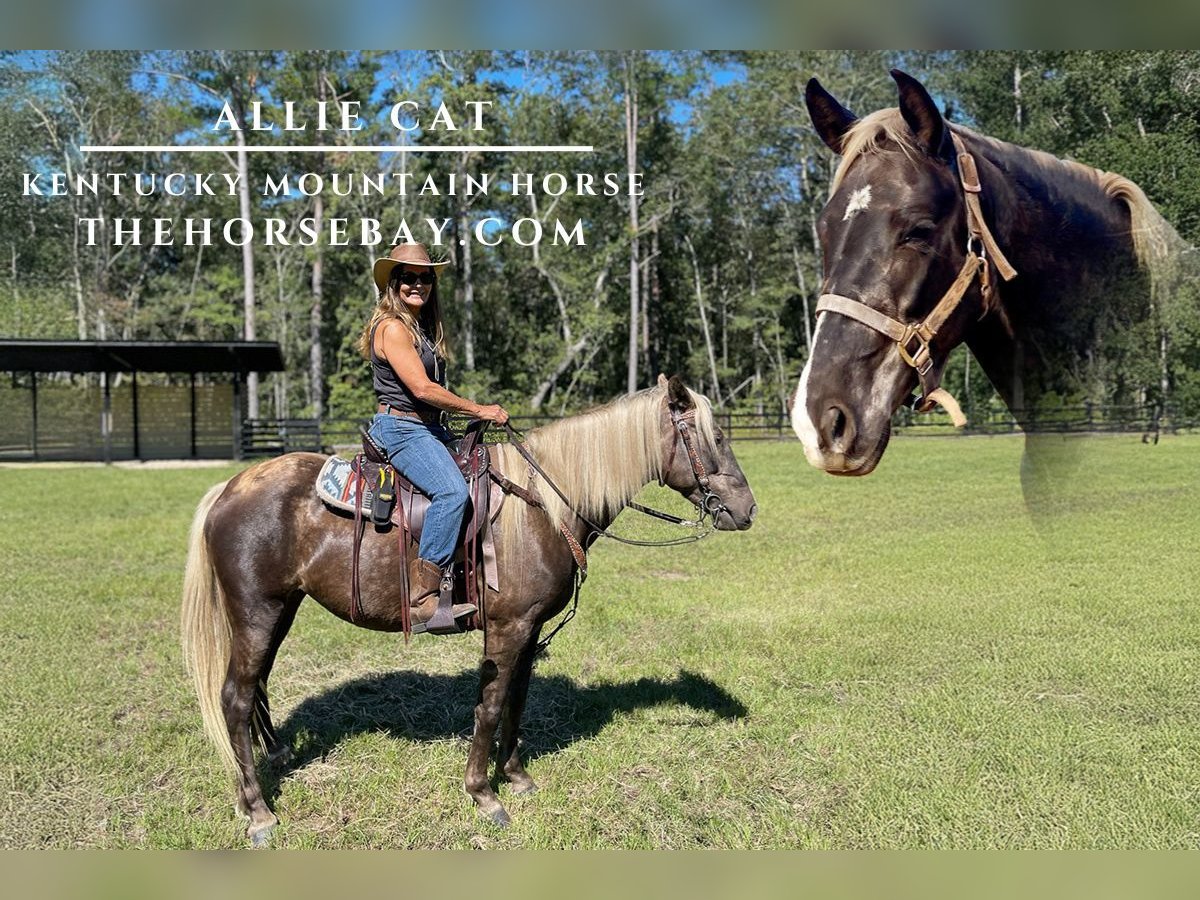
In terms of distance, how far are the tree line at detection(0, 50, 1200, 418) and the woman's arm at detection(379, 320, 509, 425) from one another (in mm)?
16013

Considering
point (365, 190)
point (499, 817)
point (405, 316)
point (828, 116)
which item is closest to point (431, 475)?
point (405, 316)

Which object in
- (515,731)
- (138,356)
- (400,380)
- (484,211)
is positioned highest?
(484,211)

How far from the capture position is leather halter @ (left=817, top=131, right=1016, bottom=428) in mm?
1367

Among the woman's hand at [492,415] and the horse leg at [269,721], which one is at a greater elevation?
the woman's hand at [492,415]

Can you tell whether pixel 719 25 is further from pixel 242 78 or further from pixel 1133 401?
pixel 242 78

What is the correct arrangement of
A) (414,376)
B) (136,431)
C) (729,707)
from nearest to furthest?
(414,376), (729,707), (136,431)

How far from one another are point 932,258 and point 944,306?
93mm

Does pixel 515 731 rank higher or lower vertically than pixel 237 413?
lower

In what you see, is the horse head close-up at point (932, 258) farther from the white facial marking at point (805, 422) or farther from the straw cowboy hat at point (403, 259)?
the straw cowboy hat at point (403, 259)

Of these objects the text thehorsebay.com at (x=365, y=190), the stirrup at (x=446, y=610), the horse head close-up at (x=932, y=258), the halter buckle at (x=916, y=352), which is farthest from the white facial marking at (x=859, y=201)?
the text thehorsebay.com at (x=365, y=190)

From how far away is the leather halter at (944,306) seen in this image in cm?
137

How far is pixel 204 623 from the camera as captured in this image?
371 centimetres

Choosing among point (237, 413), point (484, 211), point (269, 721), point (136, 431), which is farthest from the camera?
point (484, 211)

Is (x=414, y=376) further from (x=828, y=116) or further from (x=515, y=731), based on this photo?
(x=828, y=116)
